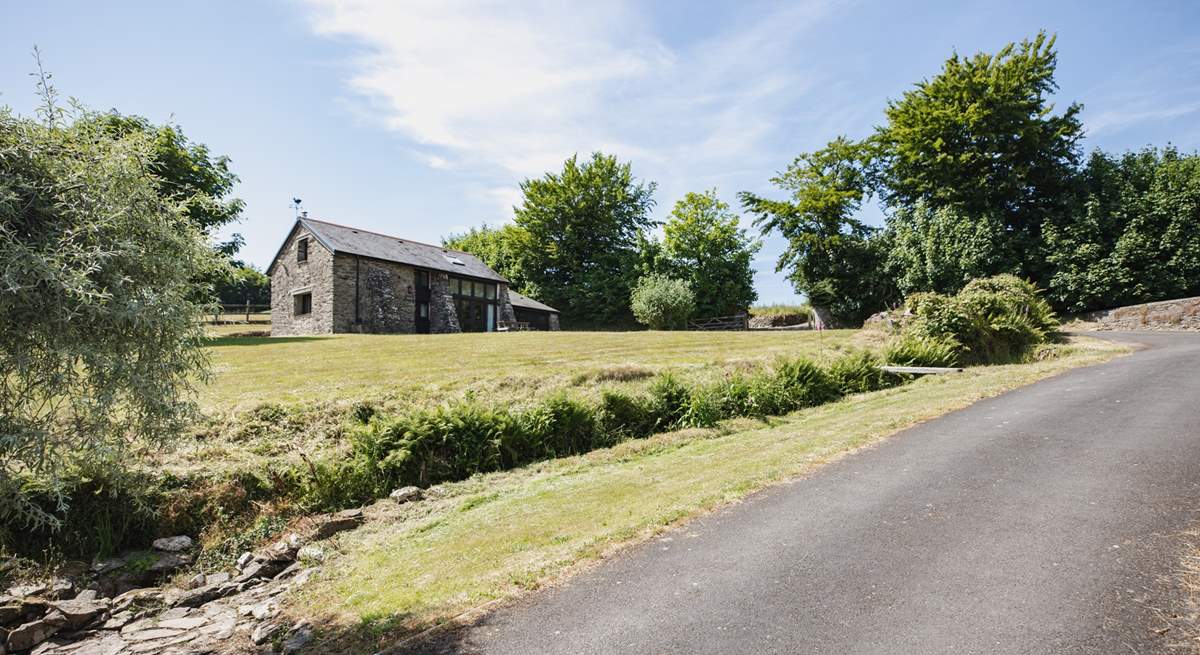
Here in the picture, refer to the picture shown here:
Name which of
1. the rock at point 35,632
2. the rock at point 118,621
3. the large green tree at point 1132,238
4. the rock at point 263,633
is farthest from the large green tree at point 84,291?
the large green tree at point 1132,238

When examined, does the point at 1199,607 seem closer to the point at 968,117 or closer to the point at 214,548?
the point at 214,548

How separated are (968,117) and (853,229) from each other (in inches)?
423

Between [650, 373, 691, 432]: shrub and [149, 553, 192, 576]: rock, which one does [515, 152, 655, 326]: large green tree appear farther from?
[149, 553, 192, 576]: rock

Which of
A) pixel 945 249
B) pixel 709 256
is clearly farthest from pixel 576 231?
pixel 945 249

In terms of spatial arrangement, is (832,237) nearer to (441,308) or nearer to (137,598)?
(441,308)

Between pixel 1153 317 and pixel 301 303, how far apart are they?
45100 mm

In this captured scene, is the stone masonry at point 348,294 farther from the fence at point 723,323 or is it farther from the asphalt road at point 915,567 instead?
the asphalt road at point 915,567

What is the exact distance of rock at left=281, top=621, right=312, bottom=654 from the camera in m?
4.73

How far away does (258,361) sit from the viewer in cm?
1689

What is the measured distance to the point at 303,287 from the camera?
3516 cm

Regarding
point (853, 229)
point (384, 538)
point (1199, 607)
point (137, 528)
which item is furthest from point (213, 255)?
point (853, 229)

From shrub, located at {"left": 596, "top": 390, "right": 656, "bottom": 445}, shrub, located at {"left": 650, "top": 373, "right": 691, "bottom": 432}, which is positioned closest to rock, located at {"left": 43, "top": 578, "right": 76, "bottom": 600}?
shrub, located at {"left": 596, "top": 390, "right": 656, "bottom": 445}

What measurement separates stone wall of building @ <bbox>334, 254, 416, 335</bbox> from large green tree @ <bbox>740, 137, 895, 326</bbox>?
2589 centimetres

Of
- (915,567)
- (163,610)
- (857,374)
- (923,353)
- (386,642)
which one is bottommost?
(163,610)
